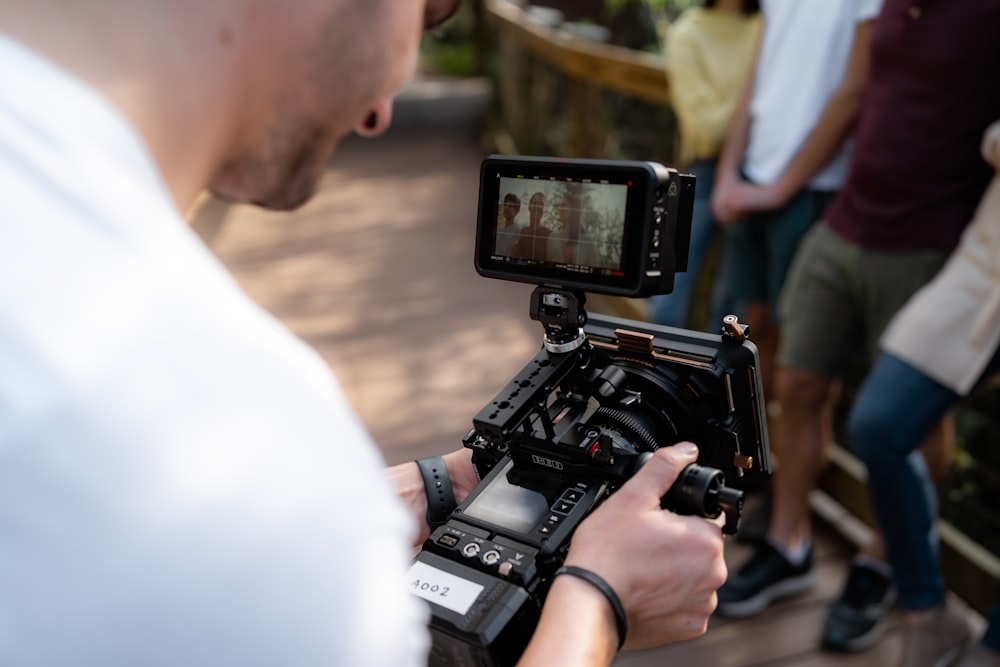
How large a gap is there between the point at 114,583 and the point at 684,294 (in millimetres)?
2736

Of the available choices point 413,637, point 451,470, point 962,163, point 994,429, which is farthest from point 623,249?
point 994,429

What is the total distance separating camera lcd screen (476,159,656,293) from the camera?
1134 mm

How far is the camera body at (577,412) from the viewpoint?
3.39 feet

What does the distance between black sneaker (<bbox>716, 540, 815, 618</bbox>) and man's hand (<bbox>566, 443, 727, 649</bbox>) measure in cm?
152

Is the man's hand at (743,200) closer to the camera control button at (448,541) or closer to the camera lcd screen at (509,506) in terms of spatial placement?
the camera lcd screen at (509,506)

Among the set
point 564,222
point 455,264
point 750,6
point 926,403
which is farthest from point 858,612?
point 455,264

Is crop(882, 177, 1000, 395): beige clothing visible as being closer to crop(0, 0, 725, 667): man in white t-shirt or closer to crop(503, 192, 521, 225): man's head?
crop(503, 192, 521, 225): man's head

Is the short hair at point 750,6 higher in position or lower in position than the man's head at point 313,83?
lower

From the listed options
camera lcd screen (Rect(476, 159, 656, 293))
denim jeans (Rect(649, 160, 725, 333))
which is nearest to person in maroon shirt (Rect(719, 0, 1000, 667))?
denim jeans (Rect(649, 160, 725, 333))

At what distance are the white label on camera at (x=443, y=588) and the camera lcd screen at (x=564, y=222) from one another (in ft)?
1.32

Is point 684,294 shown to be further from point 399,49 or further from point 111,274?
point 111,274

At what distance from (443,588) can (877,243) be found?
1.59 meters

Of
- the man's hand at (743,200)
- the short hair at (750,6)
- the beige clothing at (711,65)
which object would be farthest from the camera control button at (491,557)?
the short hair at (750,6)

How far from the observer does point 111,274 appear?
523 mm
